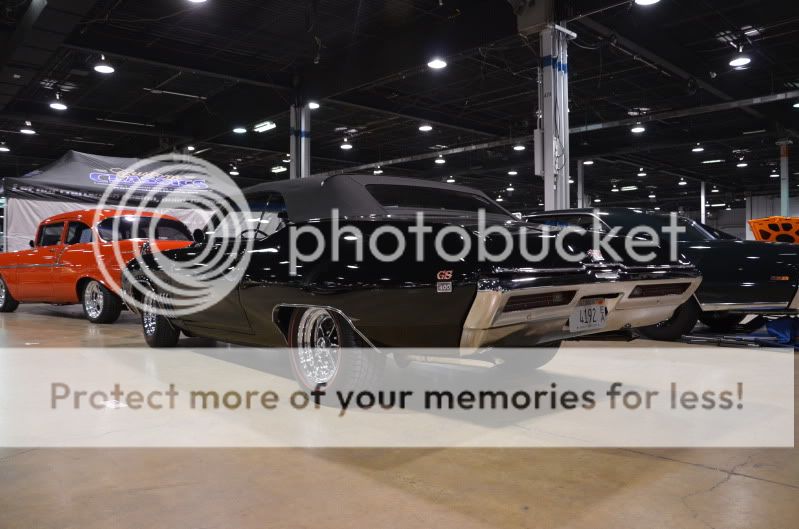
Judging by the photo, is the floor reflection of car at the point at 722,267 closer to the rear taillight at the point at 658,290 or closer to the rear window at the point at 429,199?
the rear window at the point at 429,199

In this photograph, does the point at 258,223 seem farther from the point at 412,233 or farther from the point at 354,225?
the point at 412,233

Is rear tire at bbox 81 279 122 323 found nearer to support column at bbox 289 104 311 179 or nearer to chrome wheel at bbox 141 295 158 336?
chrome wheel at bbox 141 295 158 336

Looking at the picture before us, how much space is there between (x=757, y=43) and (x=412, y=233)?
1202cm

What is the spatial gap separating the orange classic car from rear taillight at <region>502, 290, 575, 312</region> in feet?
17.2

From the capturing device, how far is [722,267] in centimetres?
579

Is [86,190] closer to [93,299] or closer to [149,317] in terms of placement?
[93,299]

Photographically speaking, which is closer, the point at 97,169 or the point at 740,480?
the point at 740,480

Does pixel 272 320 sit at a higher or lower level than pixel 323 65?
lower

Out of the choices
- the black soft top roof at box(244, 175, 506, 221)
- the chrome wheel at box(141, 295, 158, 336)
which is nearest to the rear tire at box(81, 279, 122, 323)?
the chrome wheel at box(141, 295, 158, 336)

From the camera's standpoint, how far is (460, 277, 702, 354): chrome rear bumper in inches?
107

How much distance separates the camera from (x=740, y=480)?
236cm

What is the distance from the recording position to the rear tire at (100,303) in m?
7.63

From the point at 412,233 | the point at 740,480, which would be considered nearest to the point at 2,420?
the point at 412,233

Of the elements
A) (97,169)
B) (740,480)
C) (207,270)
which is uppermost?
(97,169)
